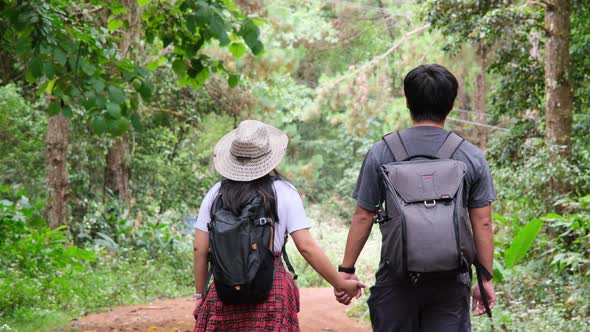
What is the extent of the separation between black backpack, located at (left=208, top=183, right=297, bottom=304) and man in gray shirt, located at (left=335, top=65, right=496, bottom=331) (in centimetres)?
42

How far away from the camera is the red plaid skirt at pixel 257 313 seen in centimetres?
387

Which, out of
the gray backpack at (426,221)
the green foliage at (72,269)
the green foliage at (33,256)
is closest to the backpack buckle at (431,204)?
the gray backpack at (426,221)

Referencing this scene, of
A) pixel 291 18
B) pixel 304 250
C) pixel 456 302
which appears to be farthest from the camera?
pixel 291 18

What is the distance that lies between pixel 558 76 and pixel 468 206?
8182 millimetres

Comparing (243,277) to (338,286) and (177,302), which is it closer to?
(338,286)

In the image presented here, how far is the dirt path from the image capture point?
854 cm

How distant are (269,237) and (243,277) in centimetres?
23

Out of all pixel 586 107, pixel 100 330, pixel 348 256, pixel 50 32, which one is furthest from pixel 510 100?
pixel 348 256

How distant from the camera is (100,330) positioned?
8.22 meters

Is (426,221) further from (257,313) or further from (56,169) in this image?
(56,169)

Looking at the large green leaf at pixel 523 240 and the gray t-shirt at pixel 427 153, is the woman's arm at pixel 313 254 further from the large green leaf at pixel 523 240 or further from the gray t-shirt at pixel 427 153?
the large green leaf at pixel 523 240

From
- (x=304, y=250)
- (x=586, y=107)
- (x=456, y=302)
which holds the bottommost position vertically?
(x=456, y=302)

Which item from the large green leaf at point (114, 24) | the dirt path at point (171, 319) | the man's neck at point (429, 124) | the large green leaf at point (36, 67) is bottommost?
the dirt path at point (171, 319)

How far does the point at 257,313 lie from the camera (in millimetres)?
3867
